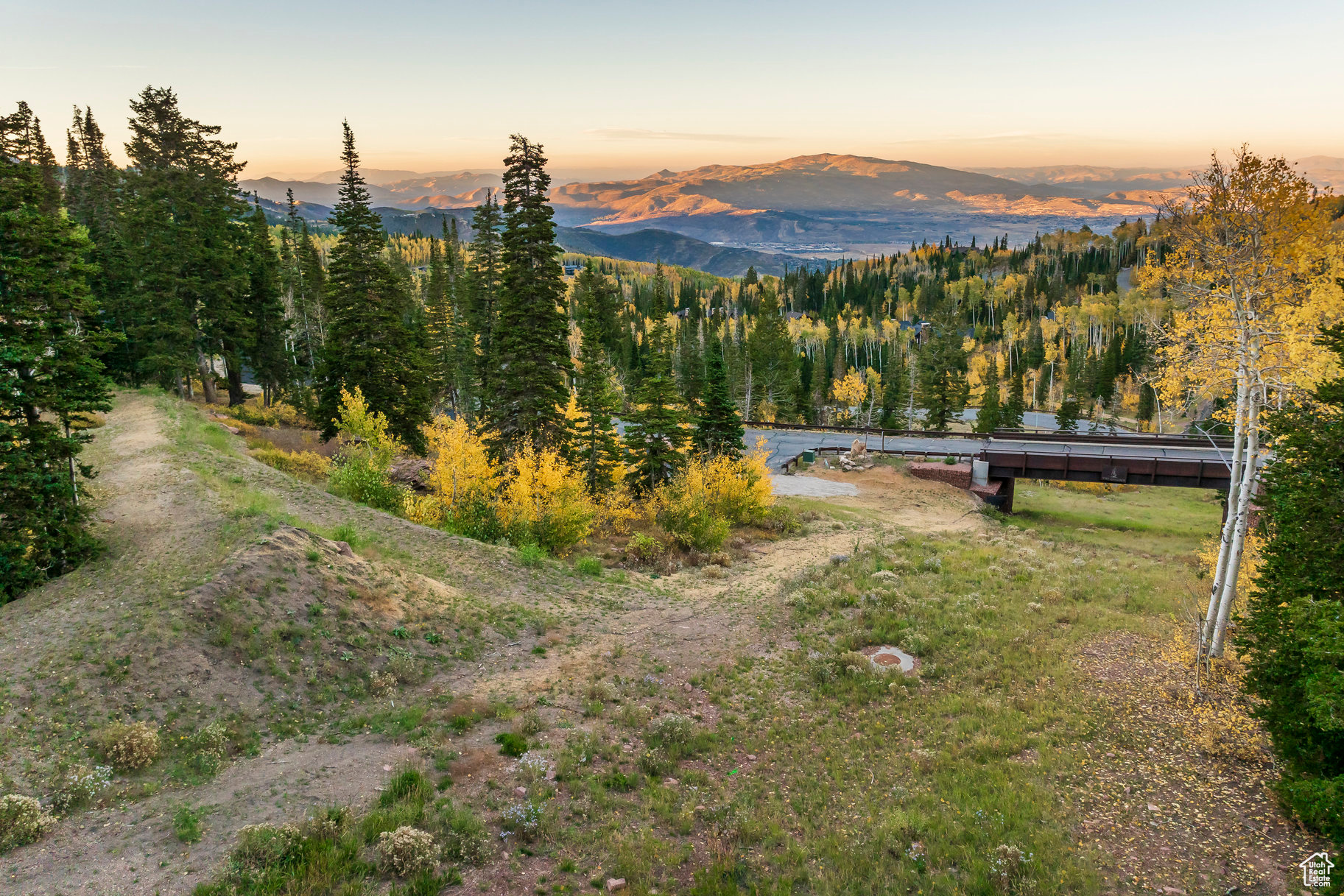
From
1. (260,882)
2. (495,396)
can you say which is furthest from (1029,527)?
(260,882)

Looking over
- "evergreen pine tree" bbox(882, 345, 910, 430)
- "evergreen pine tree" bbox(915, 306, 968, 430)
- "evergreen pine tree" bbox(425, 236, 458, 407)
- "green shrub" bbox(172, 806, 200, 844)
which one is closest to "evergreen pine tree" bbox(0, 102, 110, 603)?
"green shrub" bbox(172, 806, 200, 844)

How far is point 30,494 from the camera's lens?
15.8 metres

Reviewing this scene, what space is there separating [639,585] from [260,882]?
18.1 m

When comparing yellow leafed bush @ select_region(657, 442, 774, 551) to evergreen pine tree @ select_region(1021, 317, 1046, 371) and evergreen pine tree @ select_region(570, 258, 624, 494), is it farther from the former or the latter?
evergreen pine tree @ select_region(1021, 317, 1046, 371)

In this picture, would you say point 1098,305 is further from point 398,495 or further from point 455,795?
point 455,795

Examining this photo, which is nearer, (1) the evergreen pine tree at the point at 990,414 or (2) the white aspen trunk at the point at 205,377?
(2) the white aspen trunk at the point at 205,377

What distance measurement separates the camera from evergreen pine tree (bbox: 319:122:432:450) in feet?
128

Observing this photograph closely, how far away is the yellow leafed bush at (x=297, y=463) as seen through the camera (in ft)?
112

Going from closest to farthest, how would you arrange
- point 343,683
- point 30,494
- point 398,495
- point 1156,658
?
point 343,683 → point 30,494 → point 1156,658 → point 398,495

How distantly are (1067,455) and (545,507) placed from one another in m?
35.5

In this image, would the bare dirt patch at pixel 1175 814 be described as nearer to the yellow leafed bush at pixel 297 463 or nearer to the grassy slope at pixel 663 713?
the grassy slope at pixel 663 713

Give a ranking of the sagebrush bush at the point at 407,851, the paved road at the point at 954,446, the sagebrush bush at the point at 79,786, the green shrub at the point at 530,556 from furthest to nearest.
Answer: the paved road at the point at 954,446 < the green shrub at the point at 530,556 < the sagebrush bush at the point at 79,786 < the sagebrush bush at the point at 407,851

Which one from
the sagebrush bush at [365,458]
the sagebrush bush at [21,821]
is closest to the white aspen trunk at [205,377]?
the sagebrush bush at [365,458]

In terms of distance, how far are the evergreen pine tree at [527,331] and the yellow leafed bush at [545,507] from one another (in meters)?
3.19
